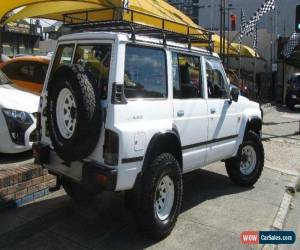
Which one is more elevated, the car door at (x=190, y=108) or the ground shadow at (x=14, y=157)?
the car door at (x=190, y=108)

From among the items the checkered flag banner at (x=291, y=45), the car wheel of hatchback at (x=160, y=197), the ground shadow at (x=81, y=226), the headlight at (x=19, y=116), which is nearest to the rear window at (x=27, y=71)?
the headlight at (x=19, y=116)

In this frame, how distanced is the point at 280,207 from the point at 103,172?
3159 millimetres

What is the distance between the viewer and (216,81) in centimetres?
622

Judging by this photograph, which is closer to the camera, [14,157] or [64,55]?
[64,55]

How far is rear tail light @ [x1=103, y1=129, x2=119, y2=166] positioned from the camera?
4184 mm

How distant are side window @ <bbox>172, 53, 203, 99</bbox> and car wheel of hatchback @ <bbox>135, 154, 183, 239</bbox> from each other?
91cm

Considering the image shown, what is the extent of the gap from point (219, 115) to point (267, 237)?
1.77m

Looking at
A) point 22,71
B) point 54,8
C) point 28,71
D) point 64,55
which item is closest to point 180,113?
point 64,55

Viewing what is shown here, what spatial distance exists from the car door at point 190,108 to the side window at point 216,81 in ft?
0.77

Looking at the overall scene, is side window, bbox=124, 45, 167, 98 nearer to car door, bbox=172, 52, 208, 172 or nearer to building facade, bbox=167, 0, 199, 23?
car door, bbox=172, 52, 208, 172

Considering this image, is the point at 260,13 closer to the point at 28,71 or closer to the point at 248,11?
the point at 28,71

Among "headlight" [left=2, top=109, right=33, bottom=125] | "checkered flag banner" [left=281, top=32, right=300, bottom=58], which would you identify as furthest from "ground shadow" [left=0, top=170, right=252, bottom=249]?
"checkered flag banner" [left=281, top=32, right=300, bottom=58]

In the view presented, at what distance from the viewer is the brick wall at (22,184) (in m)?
5.37

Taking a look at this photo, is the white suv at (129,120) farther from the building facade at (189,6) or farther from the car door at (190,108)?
the building facade at (189,6)
